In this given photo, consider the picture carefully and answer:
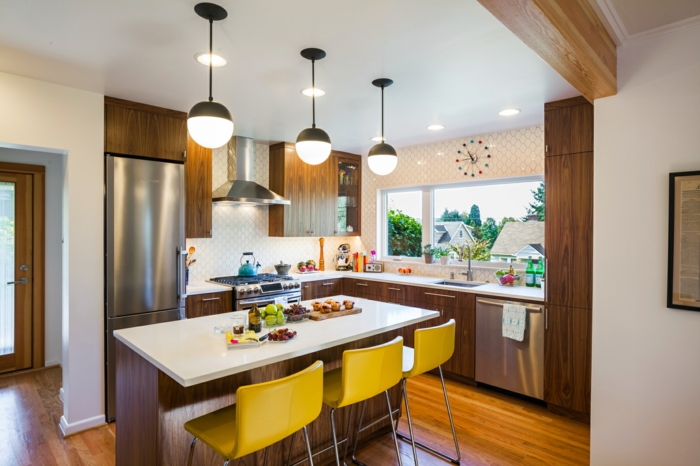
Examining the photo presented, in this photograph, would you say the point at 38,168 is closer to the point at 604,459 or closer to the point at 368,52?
the point at 368,52

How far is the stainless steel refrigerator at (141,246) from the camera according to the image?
317cm

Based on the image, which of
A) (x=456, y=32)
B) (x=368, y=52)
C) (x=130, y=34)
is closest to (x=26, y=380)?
(x=130, y=34)

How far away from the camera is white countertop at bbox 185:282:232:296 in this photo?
3.67 meters

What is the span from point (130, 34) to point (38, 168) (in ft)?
9.91

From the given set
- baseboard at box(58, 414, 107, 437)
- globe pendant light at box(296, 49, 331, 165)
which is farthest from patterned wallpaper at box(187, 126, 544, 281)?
globe pendant light at box(296, 49, 331, 165)

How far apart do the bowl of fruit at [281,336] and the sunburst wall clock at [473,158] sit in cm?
310

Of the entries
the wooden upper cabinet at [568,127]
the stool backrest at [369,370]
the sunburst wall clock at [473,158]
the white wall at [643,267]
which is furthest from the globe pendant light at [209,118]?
the sunburst wall clock at [473,158]

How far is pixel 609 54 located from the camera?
212cm

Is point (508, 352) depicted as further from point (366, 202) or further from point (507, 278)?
point (366, 202)

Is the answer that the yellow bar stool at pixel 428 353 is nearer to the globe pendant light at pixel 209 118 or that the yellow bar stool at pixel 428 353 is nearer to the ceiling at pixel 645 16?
the globe pendant light at pixel 209 118

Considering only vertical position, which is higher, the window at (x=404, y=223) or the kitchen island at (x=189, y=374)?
the window at (x=404, y=223)

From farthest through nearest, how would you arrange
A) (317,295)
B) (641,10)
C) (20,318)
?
1. (317,295)
2. (20,318)
3. (641,10)

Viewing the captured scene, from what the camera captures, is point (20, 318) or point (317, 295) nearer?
point (20, 318)

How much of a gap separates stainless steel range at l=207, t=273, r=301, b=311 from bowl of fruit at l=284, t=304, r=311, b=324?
1287mm
